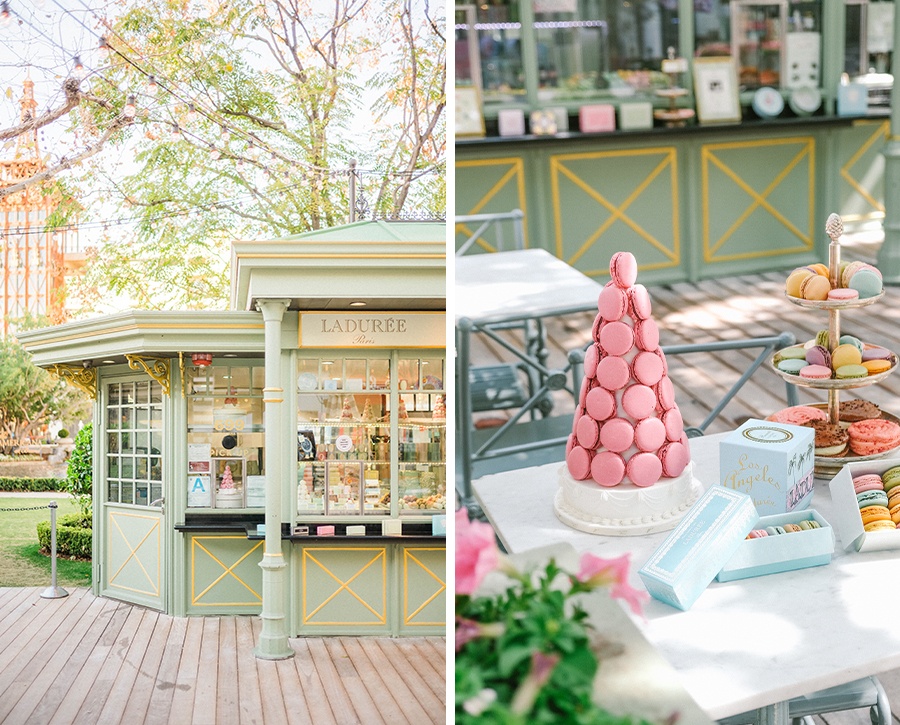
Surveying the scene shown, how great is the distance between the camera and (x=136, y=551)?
3104mm

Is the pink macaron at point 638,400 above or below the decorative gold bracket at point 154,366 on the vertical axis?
below

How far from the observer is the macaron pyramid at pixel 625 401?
148 cm

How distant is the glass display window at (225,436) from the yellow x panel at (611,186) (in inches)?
158

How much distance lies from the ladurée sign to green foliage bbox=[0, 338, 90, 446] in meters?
0.74

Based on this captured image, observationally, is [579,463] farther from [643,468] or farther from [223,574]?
[223,574]

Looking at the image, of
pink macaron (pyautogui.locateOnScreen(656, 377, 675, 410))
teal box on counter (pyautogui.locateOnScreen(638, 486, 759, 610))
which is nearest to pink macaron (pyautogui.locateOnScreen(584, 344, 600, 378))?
pink macaron (pyautogui.locateOnScreen(656, 377, 675, 410))

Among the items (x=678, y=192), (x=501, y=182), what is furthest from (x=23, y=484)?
(x=678, y=192)

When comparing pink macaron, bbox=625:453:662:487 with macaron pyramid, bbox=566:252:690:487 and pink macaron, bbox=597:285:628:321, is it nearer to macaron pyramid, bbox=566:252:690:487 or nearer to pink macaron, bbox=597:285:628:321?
macaron pyramid, bbox=566:252:690:487

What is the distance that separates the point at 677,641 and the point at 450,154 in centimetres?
99

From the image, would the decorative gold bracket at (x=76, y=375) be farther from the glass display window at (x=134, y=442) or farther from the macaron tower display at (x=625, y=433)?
the macaron tower display at (x=625, y=433)

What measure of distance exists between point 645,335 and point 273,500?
6.52 feet

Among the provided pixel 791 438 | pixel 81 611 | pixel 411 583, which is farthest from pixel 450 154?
pixel 81 611

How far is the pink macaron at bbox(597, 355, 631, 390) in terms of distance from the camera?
148cm

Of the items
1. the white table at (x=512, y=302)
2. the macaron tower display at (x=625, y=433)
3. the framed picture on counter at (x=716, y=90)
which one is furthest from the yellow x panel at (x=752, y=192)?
the macaron tower display at (x=625, y=433)
